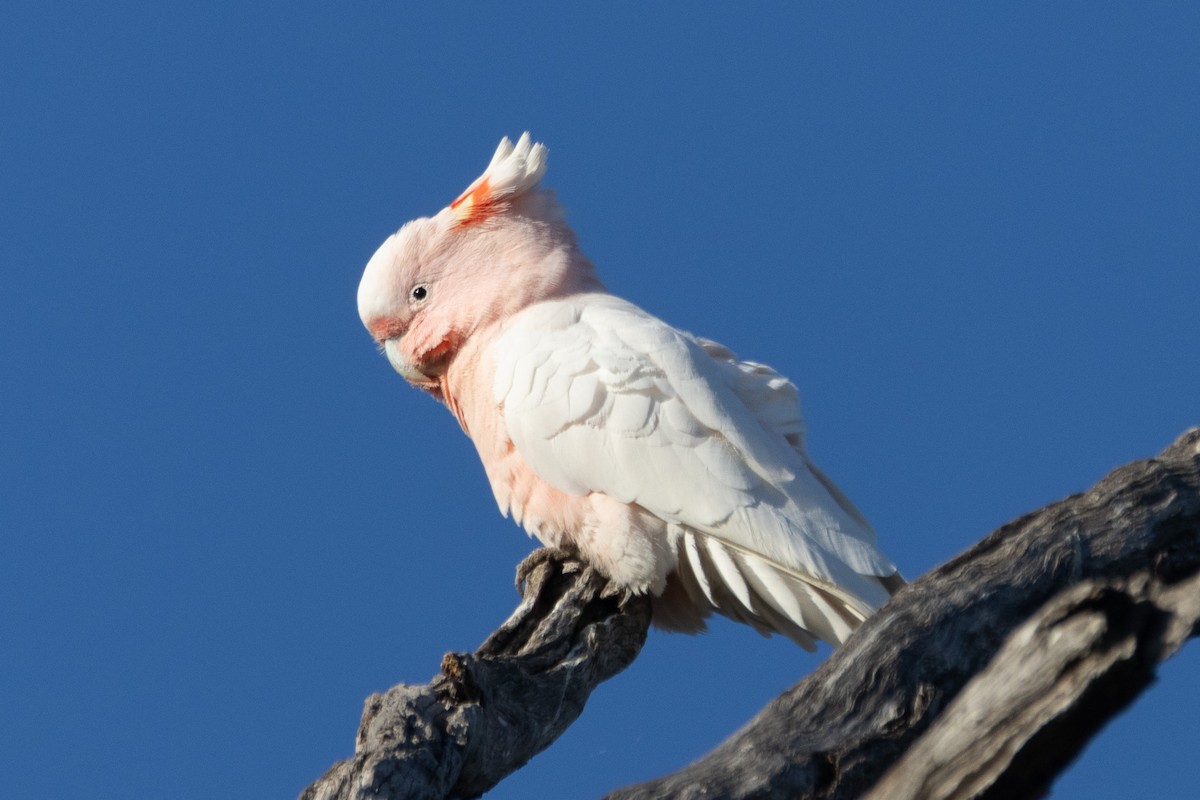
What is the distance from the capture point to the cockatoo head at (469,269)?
21.4 feet

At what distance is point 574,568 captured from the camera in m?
5.85

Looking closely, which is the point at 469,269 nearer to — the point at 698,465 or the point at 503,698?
the point at 698,465

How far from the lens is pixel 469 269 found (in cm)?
664

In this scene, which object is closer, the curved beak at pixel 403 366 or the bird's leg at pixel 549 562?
the bird's leg at pixel 549 562

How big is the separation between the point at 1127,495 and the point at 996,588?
1.56ft

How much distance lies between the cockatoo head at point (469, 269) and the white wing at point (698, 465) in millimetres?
490

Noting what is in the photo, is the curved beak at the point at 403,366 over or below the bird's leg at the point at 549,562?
over

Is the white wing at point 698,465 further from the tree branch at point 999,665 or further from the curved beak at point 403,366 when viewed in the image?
the tree branch at point 999,665

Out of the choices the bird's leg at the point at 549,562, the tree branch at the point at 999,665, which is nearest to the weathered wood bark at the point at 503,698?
the bird's leg at the point at 549,562

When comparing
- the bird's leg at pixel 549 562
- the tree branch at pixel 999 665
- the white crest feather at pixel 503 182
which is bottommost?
the tree branch at pixel 999 665

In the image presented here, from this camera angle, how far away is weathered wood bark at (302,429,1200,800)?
323 centimetres

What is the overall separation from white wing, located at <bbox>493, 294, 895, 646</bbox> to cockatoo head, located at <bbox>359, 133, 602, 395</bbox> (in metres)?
0.49

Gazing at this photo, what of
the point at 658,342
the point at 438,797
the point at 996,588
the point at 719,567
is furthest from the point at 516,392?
the point at 996,588

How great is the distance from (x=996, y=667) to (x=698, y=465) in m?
2.35
